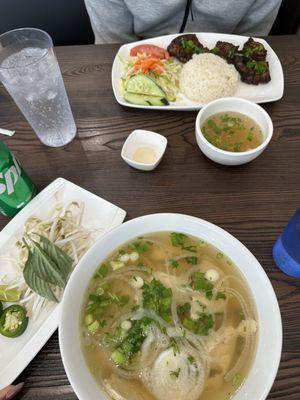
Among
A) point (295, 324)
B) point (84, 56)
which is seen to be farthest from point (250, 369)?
point (84, 56)

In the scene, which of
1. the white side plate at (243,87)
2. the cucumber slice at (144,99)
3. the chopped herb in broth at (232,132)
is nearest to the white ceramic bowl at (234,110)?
the chopped herb in broth at (232,132)

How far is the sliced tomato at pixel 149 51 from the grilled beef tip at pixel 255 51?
397 millimetres

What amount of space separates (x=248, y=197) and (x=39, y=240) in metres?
0.76

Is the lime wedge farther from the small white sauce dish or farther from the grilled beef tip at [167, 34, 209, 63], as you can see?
the grilled beef tip at [167, 34, 209, 63]

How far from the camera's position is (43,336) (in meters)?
0.87

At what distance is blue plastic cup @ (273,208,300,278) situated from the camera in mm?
909

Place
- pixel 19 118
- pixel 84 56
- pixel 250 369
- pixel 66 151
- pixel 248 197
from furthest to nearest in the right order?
pixel 84 56 < pixel 19 118 < pixel 66 151 < pixel 248 197 < pixel 250 369

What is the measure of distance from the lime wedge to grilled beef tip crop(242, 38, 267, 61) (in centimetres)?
143

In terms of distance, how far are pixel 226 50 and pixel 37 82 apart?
3.13 feet

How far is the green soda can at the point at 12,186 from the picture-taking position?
1.01m

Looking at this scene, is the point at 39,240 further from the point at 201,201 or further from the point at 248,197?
the point at 248,197

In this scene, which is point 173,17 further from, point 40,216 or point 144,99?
point 40,216

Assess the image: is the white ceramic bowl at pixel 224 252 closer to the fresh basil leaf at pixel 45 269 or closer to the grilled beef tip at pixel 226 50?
the fresh basil leaf at pixel 45 269

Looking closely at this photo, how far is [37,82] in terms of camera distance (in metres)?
1.14
